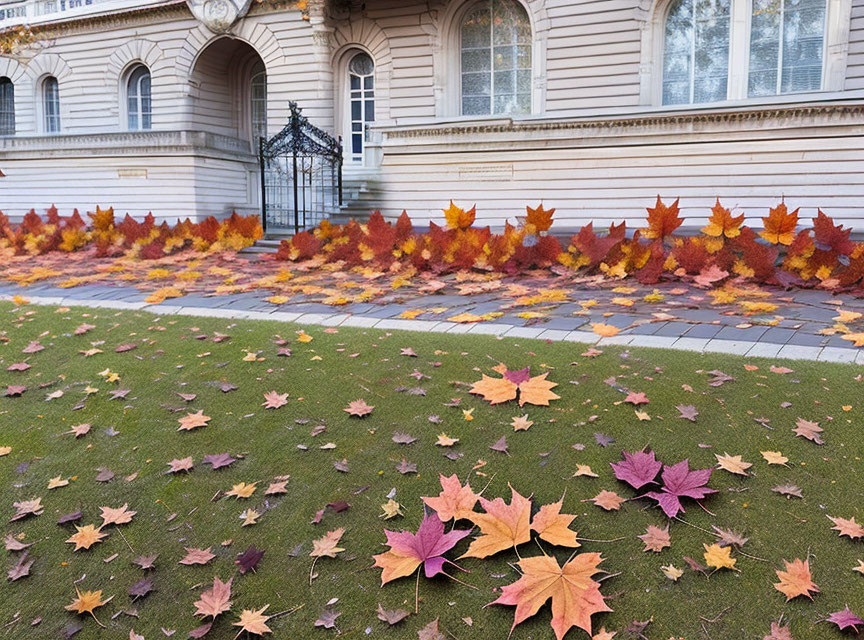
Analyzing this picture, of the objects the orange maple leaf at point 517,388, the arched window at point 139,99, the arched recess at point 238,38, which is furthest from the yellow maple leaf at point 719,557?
the arched window at point 139,99

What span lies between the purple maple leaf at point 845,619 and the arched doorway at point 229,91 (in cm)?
2033

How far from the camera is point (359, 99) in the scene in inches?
713

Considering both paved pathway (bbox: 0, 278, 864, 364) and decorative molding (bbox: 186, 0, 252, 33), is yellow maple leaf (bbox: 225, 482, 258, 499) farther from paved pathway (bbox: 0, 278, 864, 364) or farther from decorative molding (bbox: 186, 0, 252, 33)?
decorative molding (bbox: 186, 0, 252, 33)

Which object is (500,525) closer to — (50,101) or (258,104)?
(258,104)

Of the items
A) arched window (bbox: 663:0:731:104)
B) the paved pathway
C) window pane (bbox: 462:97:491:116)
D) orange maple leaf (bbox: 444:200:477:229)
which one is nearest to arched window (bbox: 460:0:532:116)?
window pane (bbox: 462:97:491:116)

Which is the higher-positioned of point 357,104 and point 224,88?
point 224,88

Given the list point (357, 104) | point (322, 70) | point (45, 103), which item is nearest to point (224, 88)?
point (322, 70)

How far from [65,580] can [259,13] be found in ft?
60.7

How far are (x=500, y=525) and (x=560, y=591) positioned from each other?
357 millimetres

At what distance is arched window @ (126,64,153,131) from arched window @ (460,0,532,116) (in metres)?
10.5

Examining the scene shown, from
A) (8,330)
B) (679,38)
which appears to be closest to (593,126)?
(679,38)

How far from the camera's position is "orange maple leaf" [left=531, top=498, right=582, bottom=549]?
7.97 feet

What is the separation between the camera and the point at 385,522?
2.67m

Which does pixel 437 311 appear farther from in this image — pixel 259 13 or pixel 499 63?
pixel 259 13
